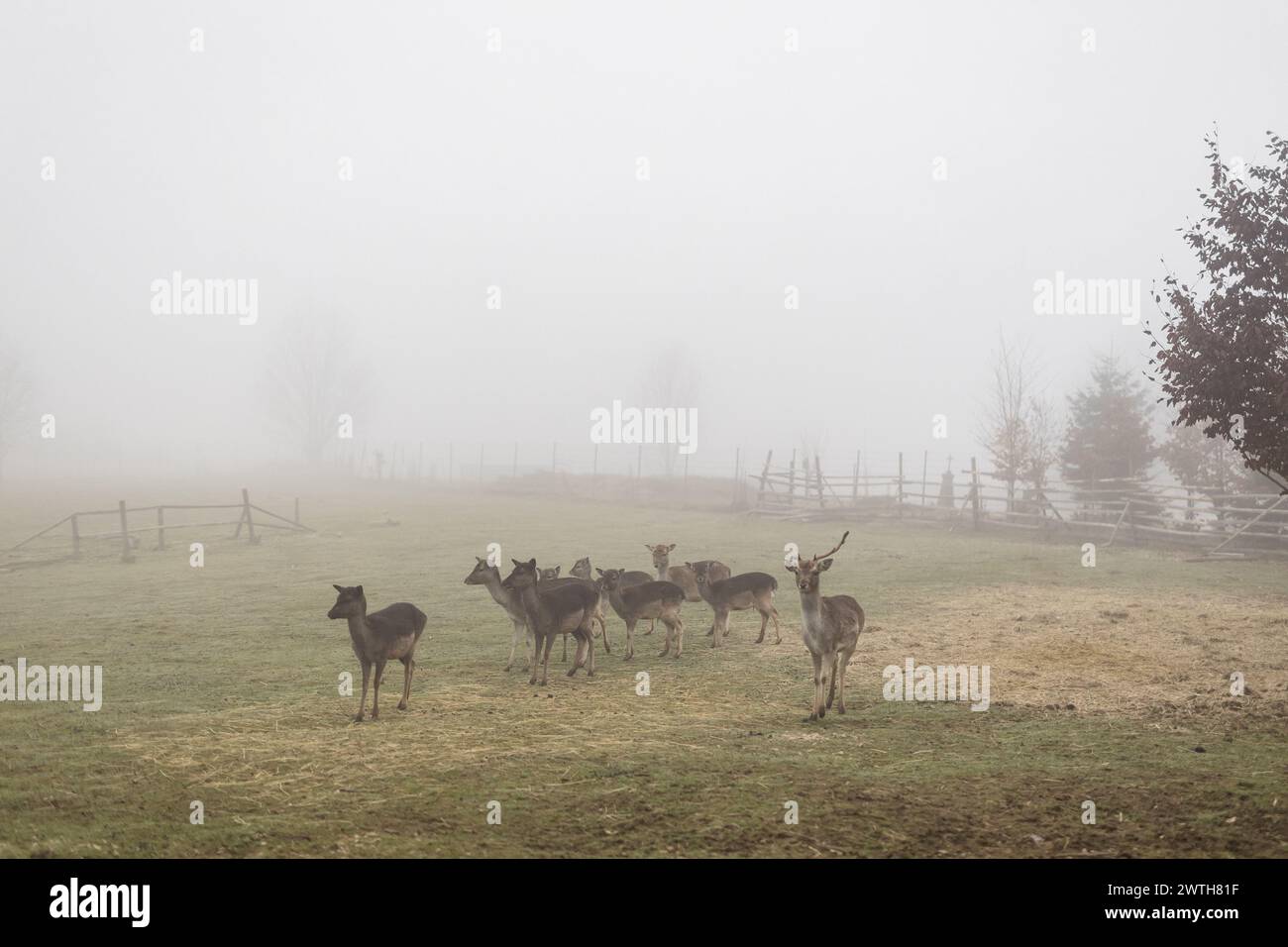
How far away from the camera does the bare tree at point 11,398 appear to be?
63750 millimetres

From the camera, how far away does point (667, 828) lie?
6637 millimetres

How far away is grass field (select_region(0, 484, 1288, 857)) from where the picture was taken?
6590 millimetres

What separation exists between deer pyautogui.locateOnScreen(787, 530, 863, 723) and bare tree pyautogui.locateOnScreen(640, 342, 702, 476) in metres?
66.6

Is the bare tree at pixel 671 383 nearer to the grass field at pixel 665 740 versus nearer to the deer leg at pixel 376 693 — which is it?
the grass field at pixel 665 740

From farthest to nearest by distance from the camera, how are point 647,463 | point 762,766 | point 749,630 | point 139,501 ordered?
point 647,463, point 139,501, point 749,630, point 762,766

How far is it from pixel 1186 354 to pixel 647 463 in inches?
3709

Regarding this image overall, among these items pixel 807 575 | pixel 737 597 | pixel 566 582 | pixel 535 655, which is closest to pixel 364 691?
pixel 535 655

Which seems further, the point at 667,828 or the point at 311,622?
the point at 311,622

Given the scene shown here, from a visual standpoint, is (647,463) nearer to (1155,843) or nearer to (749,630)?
(749,630)

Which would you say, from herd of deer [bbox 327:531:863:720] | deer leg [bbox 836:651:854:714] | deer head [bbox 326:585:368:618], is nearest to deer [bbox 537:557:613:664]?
herd of deer [bbox 327:531:863:720]

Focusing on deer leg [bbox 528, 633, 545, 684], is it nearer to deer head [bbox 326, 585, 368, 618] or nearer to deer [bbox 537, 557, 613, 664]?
deer [bbox 537, 557, 613, 664]

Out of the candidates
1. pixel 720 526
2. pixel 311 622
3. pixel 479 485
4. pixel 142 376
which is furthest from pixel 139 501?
pixel 142 376

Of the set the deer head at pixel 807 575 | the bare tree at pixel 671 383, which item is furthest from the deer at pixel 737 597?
the bare tree at pixel 671 383
